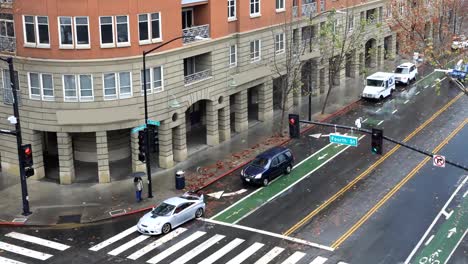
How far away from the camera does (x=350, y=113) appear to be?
55.7m

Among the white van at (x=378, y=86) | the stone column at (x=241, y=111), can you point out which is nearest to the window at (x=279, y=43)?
the stone column at (x=241, y=111)

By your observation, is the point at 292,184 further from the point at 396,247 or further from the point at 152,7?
the point at 152,7

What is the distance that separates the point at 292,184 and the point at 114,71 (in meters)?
12.3

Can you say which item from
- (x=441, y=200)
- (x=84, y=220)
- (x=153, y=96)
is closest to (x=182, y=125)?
(x=153, y=96)

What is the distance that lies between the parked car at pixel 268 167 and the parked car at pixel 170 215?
4818mm

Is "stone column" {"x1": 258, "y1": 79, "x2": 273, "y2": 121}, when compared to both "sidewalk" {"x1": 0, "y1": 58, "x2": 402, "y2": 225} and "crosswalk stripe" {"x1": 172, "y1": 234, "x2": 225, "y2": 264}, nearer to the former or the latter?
"sidewalk" {"x1": 0, "y1": 58, "x2": 402, "y2": 225}

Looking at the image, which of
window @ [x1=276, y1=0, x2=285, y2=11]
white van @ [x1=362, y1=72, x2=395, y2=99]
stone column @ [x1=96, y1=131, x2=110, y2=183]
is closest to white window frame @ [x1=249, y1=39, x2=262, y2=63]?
window @ [x1=276, y1=0, x2=285, y2=11]

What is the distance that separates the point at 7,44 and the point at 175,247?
16.9 meters

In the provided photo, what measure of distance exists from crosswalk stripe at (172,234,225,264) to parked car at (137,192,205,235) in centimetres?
216

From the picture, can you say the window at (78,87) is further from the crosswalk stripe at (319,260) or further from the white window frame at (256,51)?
the crosswalk stripe at (319,260)

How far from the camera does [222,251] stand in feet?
102

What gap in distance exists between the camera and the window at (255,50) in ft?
162

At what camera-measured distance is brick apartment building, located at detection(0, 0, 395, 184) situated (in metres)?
38.0

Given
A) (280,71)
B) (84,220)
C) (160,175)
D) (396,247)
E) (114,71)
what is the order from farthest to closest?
(280,71) → (160,175) → (114,71) → (84,220) → (396,247)
